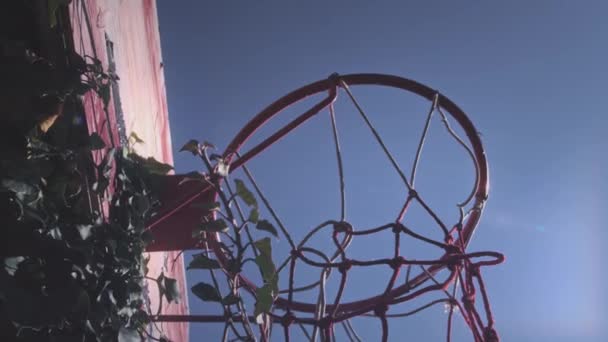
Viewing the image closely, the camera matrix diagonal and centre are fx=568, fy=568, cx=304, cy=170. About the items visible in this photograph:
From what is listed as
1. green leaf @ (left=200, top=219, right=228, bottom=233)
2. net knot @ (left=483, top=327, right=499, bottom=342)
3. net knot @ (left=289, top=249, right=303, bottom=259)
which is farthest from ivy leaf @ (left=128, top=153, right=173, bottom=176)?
net knot @ (left=483, top=327, right=499, bottom=342)

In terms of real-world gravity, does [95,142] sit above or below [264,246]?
above

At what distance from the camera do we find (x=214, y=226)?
1.47 metres

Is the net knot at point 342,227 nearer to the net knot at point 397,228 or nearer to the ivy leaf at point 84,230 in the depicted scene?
the net knot at point 397,228

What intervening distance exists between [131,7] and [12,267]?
2.96ft

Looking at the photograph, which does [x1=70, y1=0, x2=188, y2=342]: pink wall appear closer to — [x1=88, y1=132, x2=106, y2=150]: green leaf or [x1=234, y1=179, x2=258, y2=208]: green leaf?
[x1=88, y1=132, x2=106, y2=150]: green leaf

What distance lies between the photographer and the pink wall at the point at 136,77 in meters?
1.20

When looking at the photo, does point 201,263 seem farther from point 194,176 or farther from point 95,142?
point 95,142

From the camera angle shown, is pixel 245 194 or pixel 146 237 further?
pixel 245 194

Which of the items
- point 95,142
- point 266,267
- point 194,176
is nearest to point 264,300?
point 266,267

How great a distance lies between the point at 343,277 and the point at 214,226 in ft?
1.17

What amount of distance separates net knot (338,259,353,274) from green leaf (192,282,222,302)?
0.31 metres

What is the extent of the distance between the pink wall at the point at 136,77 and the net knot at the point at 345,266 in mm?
554

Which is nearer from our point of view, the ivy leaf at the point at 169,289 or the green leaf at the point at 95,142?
the green leaf at the point at 95,142

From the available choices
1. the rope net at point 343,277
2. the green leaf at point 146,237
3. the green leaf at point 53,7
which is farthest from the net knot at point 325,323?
the green leaf at point 53,7
